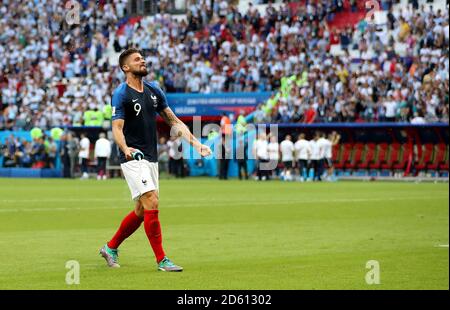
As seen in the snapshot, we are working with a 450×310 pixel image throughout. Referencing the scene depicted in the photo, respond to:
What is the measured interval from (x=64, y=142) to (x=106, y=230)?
30.7 meters

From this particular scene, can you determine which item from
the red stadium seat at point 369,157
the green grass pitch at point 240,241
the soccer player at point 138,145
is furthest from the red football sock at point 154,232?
the red stadium seat at point 369,157

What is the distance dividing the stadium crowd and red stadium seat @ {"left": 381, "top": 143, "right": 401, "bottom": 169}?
4.87 feet

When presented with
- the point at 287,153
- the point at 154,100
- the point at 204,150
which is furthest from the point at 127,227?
the point at 287,153

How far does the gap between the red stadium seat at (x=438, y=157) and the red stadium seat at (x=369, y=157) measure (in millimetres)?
2375

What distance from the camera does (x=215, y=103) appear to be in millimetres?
48625

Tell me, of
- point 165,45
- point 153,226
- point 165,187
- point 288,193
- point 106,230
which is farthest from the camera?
point 165,45

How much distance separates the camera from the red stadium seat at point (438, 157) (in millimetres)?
44281

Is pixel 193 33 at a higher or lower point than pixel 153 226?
higher

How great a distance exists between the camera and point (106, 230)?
18.1 metres

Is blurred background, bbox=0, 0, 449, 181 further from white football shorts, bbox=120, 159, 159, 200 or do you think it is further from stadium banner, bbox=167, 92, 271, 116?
white football shorts, bbox=120, 159, 159, 200

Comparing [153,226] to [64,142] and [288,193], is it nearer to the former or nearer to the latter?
[288,193]

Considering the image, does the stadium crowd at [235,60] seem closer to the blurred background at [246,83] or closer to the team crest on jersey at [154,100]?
the blurred background at [246,83]
